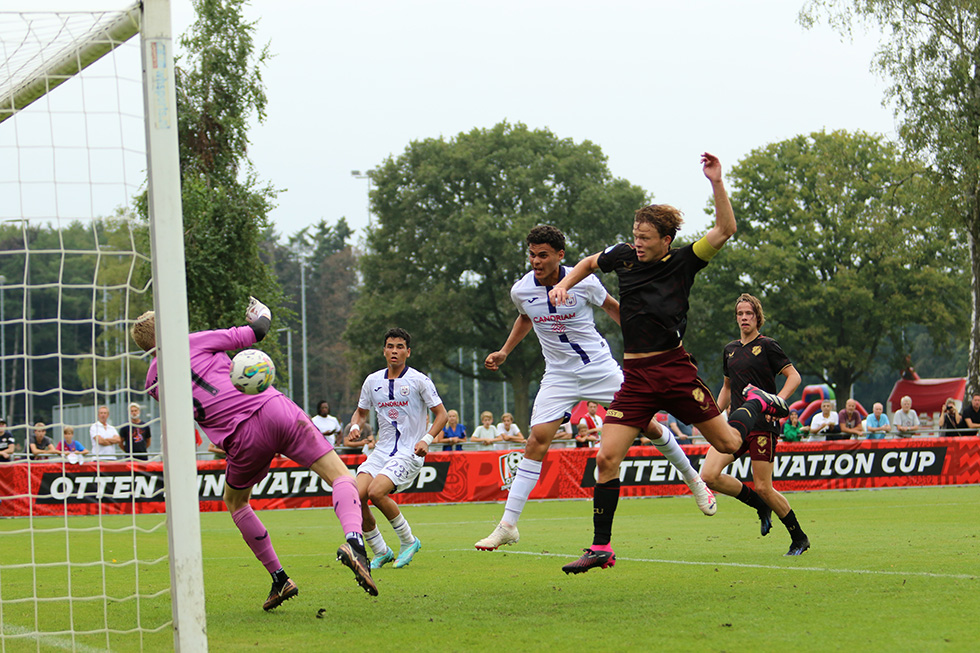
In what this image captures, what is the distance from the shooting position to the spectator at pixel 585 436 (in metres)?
21.2

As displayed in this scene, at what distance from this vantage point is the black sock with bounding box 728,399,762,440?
834 centimetres

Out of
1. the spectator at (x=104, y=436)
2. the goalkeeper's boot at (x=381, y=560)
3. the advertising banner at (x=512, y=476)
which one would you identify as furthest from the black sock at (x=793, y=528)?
the advertising banner at (x=512, y=476)

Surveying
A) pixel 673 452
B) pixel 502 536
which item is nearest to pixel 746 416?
pixel 673 452

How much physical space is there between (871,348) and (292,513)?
1509 inches

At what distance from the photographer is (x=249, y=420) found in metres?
6.50

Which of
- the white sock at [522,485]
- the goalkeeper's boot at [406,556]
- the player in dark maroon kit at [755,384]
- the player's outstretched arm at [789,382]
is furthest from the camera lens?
the goalkeeper's boot at [406,556]

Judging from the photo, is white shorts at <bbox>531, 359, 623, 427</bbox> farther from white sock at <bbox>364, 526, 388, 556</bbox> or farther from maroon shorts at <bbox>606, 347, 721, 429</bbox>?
white sock at <bbox>364, 526, 388, 556</bbox>

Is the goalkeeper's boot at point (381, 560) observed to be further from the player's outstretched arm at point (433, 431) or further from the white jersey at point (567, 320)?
the white jersey at point (567, 320)

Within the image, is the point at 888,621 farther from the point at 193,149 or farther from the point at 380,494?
the point at 193,149

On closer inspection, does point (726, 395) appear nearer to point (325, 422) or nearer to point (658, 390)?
point (658, 390)

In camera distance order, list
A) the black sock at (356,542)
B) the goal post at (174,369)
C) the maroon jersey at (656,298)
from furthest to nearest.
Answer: the maroon jersey at (656,298) < the black sock at (356,542) < the goal post at (174,369)

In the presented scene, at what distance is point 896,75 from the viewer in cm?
3062

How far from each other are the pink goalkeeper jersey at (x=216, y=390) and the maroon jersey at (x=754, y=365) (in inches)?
184

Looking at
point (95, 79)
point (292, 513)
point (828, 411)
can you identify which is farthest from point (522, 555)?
point (828, 411)
